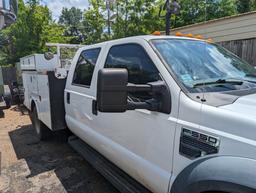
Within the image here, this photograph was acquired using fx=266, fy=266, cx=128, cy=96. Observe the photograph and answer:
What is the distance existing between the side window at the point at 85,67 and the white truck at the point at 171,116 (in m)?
0.02

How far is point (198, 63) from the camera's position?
255 cm

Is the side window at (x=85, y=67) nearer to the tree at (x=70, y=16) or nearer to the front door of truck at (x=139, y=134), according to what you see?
the front door of truck at (x=139, y=134)

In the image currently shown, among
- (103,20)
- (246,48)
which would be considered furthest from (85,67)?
(103,20)

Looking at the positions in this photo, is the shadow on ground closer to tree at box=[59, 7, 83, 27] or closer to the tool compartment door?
the tool compartment door

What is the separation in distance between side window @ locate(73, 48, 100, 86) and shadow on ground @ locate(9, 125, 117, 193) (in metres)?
1.45

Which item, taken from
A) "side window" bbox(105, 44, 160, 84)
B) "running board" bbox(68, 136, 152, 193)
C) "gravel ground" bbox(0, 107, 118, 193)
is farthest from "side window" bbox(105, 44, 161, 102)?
"gravel ground" bbox(0, 107, 118, 193)

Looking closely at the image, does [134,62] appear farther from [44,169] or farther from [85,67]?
[44,169]

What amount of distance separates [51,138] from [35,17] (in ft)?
41.0

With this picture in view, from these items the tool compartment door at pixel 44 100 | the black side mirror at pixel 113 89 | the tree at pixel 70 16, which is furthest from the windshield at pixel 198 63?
the tree at pixel 70 16

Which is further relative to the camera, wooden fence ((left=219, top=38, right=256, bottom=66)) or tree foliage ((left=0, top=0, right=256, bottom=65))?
tree foliage ((left=0, top=0, right=256, bottom=65))

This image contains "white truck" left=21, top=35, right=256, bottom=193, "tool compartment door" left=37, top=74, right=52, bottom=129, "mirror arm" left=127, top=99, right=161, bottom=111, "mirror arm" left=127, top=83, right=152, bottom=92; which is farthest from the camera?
"tool compartment door" left=37, top=74, right=52, bottom=129

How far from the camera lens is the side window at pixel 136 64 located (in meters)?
2.54

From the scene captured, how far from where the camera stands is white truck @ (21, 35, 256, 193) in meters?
1.73

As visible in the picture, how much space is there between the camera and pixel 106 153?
3324mm
